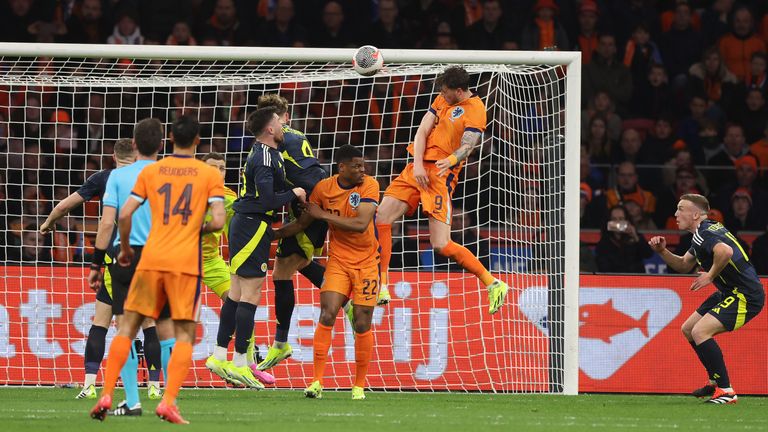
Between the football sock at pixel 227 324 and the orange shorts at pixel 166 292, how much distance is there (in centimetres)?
257

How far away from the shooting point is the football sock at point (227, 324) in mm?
10188

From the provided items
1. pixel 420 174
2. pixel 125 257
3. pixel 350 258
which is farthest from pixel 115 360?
pixel 420 174

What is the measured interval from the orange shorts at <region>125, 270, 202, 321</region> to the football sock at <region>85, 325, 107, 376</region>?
210 centimetres

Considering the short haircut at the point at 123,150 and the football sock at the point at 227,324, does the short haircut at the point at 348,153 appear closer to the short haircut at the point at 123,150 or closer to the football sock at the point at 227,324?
the football sock at the point at 227,324

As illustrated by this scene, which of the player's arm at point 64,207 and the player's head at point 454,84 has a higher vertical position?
the player's head at point 454,84

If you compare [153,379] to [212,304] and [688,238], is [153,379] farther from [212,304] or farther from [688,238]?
[688,238]

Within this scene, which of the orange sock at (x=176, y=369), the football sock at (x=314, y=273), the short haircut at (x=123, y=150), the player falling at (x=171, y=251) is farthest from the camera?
the football sock at (x=314, y=273)

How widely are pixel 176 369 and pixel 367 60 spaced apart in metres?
3.92

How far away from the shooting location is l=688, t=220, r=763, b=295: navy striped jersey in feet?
33.7

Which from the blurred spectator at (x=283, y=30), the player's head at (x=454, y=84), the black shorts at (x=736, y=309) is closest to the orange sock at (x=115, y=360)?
the player's head at (x=454, y=84)

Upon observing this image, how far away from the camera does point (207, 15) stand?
16.7 metres

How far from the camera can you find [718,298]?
417 inches

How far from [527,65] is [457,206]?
8.92ft

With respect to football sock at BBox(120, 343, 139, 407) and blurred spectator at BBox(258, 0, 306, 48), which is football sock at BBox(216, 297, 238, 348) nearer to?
football sock at BBox(120, 343, 139, 407)
